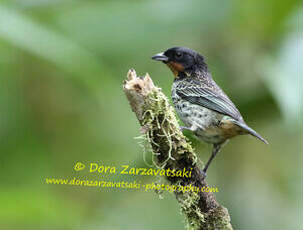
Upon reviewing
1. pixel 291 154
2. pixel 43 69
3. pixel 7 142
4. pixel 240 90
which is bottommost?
pixel 291 154

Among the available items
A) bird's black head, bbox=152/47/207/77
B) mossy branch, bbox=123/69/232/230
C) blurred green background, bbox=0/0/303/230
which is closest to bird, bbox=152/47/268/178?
bird's black head, bbox=152/47/207/77

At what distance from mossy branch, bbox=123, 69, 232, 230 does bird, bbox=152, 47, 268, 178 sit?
2.19 ft

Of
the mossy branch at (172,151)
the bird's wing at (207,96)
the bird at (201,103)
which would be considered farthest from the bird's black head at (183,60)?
the mossy branch at (172,151)

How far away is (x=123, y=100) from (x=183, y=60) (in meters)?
1.20

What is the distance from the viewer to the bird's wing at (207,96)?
396cm

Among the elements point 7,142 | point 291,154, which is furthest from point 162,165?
point 291,154

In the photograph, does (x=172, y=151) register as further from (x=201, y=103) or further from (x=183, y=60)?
(x=183, y=60)

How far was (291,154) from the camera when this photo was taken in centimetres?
577

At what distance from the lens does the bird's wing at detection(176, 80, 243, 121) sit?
3959 mm

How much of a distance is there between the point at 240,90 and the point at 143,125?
1.77 metres

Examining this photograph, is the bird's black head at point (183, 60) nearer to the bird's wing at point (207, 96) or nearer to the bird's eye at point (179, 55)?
the bird's eye at point (179, 55)

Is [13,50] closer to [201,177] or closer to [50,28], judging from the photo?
[50,28]

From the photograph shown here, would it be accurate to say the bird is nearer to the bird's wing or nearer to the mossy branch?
the bird's wing

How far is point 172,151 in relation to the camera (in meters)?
3.09
